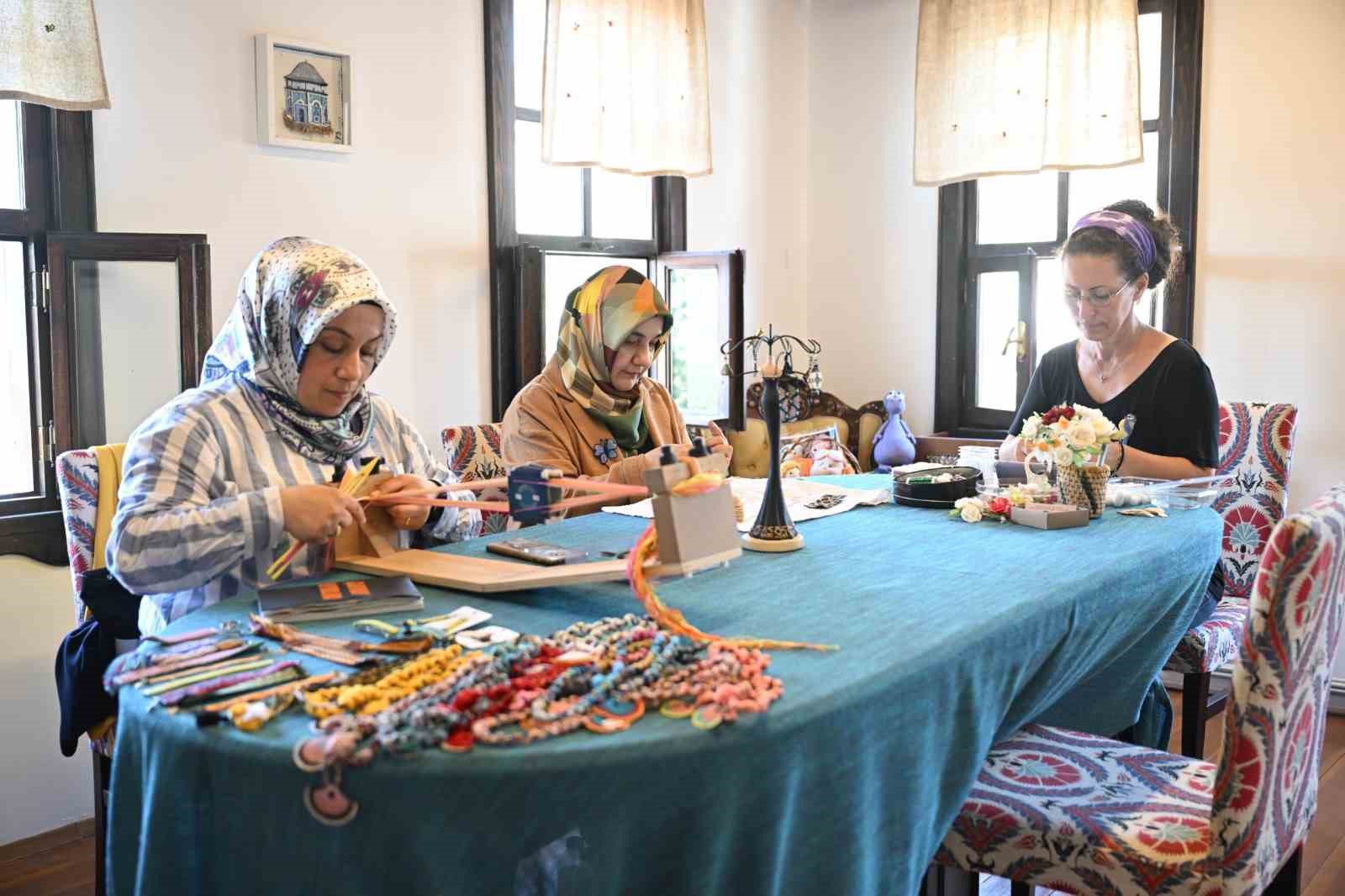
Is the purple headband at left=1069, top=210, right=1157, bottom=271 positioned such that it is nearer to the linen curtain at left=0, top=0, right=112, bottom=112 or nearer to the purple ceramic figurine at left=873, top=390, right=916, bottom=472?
the purple ceramic figurine at left=873, top=390, right=916, bottom=472

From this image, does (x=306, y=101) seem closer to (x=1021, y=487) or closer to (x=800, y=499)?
(x=800, y=499)

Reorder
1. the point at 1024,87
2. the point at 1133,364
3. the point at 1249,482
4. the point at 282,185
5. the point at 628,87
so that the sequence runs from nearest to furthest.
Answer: the point at 1133,364
the point at 1249,482
the point at 282,185
the point at 628,87
the point at 1024,87

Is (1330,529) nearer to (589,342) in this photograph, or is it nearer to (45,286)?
(589,342)

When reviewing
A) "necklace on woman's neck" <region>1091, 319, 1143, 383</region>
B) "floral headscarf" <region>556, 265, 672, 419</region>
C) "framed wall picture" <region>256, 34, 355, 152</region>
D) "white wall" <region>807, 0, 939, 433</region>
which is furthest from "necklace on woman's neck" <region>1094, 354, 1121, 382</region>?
"framed wall picture" <region>256, 34, 355, 152</region>

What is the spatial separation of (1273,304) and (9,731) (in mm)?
4119

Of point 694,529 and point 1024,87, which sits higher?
point 1024,87

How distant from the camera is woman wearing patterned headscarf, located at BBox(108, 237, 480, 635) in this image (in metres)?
1.68

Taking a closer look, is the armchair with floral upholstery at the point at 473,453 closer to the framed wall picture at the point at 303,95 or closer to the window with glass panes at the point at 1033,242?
the framed wall picture at the point at 303,95

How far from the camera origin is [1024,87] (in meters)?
4.42

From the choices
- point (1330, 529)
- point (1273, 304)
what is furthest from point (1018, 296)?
point (1330, 529)

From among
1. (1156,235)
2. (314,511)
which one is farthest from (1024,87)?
(314,511)

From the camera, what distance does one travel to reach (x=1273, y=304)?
160 inches

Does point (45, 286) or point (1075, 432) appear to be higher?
point (45, 286)

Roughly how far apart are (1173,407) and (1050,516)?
2.90 ft
